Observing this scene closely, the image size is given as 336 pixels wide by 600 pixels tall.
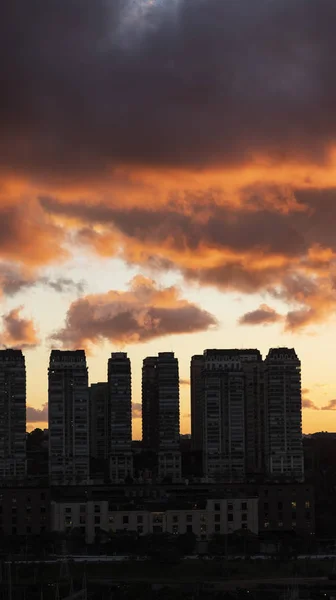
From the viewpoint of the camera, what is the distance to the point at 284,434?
18288 centimetres

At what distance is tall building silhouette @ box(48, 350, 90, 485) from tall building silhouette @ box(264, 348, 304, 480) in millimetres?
19924

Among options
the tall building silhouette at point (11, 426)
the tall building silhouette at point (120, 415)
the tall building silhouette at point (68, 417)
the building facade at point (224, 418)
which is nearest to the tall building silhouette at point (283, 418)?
the building facade at point (224, 418)

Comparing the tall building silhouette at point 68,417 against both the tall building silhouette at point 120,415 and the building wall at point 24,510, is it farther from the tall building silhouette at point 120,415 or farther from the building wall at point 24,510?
the building wall at point 24,510

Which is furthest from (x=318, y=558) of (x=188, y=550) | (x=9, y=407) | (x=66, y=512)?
(x=9, y=407)

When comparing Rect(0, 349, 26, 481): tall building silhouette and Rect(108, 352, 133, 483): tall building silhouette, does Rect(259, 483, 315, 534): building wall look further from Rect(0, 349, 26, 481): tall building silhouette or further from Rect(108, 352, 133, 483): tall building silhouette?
Rect(0, 349, 26, 481): tall building silhouette

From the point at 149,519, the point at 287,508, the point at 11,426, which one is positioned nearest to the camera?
the point at 149,519

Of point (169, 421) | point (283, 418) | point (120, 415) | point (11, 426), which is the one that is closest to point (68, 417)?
point (11, 426)

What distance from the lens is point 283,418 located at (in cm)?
18325

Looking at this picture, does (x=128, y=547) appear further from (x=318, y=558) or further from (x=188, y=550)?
(x=318, y=558)

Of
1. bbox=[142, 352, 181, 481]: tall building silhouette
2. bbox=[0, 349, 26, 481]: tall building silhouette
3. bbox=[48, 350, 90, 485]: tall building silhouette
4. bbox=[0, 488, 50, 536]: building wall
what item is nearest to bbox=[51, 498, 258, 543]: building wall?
bbox=[0, 488, 50, 536]: building wall

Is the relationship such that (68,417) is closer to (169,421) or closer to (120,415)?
(120,415)

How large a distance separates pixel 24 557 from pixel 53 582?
43.4ft

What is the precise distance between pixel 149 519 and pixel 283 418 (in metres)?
25.4

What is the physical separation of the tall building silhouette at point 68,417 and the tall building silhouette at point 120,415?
4.95 meters
